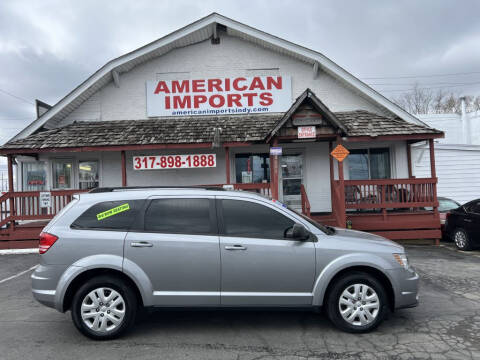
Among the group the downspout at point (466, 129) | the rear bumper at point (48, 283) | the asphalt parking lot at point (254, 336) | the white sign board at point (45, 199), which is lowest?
the asphalt parking lot at point (254, 336)

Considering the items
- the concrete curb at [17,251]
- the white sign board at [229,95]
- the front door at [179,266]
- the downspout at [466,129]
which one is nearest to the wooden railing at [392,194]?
the white sign board at [229,95]

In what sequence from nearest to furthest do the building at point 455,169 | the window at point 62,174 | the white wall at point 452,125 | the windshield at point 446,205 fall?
the windshield at point 446,205, the window at point 62,174, the building at point 455,169, the white wall at point 452,125

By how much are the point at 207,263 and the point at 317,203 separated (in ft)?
28.9

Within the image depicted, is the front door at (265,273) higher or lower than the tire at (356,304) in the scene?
higher

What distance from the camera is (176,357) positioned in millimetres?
3770

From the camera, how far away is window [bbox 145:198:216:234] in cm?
437

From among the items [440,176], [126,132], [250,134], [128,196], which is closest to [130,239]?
[128,196]

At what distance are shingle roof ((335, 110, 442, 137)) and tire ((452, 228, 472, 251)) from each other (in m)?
2.98

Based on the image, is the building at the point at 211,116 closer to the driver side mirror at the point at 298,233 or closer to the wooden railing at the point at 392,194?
the wooden railing at the point at 392,194

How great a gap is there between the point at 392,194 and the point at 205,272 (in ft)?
27.5

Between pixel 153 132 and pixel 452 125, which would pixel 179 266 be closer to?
pixel 153 132

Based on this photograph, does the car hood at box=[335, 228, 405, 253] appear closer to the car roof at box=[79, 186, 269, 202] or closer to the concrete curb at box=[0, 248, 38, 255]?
the car roof at box=[79, 186, 269, 202]

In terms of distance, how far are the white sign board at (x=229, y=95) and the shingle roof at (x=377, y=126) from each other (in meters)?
2.31

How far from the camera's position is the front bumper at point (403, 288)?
4.28m
